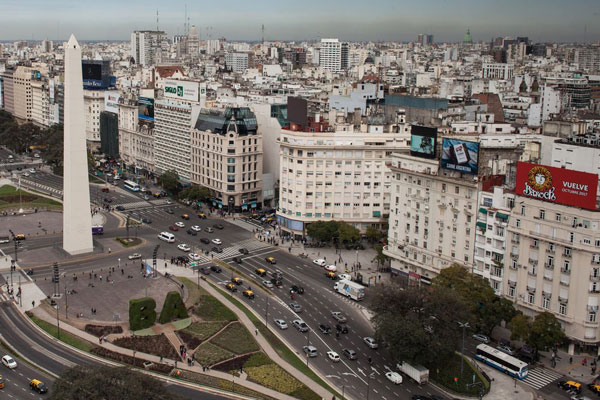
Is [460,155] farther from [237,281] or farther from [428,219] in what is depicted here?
[237,281]

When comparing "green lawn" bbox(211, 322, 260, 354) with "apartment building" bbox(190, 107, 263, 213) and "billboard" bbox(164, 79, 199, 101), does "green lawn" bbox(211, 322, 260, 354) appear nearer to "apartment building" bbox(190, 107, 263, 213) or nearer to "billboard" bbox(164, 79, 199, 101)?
"apartment building" bbox(190, 107, 263, 213)

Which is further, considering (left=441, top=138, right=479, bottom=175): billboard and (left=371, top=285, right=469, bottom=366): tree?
(left=441, top=138, right=479, bottom=175): billboard

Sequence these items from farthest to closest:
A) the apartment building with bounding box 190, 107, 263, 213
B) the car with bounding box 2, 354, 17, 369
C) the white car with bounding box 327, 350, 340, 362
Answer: the apartment building with bounding box 190, 107, 263, 213
the white car with bounding box 327, 350, 340, 362
the car with bounding box 2, 354, 17, 369

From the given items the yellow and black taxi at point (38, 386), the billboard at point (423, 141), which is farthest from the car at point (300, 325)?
the billboard at point (423, 141)

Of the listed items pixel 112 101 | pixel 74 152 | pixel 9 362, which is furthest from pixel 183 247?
pixel 112 101

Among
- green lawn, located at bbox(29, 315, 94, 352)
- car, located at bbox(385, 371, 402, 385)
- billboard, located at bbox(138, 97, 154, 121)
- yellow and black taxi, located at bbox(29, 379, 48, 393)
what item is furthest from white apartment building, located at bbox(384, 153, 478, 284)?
billboard, located at bbox(138, 97, 154, 121)

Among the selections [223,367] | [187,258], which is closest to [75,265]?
[187,258]

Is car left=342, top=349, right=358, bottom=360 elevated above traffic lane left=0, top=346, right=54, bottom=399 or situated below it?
above
